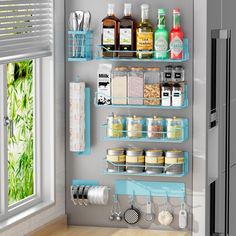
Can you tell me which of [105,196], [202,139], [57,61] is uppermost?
[57,61]

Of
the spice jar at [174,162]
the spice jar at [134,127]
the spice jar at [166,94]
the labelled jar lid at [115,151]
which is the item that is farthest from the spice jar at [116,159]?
the spice jar at [166,94]

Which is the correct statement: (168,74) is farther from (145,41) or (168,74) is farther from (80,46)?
(80,46)

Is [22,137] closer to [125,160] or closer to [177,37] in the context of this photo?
[125,160]

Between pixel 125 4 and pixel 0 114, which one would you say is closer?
pixel 0 114

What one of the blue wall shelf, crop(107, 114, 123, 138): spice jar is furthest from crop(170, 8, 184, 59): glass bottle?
the blue wall shelf

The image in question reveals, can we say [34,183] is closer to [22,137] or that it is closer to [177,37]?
[22,137]

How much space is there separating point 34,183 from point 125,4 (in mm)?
1100

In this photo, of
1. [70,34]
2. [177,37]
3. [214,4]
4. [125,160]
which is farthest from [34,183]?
[214,4]

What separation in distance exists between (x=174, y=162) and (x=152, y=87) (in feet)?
1.39

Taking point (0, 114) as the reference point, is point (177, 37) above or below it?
above

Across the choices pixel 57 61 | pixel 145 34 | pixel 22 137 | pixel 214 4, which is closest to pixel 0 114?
pixel 22 137

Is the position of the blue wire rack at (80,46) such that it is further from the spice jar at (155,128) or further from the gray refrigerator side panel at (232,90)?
the gray refrigerator side panel at (232,90)

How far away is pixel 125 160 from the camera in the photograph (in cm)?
427

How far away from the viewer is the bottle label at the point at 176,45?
4055 mm
